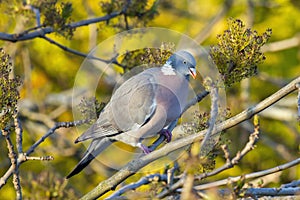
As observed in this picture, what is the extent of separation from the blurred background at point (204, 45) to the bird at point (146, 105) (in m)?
2.62

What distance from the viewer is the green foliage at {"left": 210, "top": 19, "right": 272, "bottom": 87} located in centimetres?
259

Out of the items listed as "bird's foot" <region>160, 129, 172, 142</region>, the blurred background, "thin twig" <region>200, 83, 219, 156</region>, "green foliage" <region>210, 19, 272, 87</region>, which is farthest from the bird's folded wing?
the blurred background

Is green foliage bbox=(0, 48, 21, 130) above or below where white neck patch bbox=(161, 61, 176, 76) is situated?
below

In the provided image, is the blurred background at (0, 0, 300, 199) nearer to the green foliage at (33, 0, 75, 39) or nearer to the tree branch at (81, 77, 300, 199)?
the green foliage at (33, 0, 75, 39)

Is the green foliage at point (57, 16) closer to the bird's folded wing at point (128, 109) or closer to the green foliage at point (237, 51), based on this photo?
the bird's folded wing at point (128, 109)

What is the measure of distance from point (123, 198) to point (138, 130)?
81cm

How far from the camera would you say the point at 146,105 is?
3432 mm

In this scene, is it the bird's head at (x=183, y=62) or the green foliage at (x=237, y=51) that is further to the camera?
the bird's head at (x=183, y=62)

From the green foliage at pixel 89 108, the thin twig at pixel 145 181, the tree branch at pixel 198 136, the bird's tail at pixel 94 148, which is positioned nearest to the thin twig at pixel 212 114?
the tree branch at pixel 198 136

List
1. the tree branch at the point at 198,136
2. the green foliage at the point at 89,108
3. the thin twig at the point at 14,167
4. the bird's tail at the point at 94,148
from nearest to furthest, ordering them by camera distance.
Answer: the tree branch at the point at 198,136, the thin twig at the point at 14,167, the green foliage at the point at 89,108, the bird's tail at the point at 94,148

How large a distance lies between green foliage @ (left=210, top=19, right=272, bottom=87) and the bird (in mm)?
545

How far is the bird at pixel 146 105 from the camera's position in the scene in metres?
3.28

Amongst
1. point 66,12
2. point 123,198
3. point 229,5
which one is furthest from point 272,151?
point 123,198

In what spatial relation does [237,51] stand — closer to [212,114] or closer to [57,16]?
[212,114]
